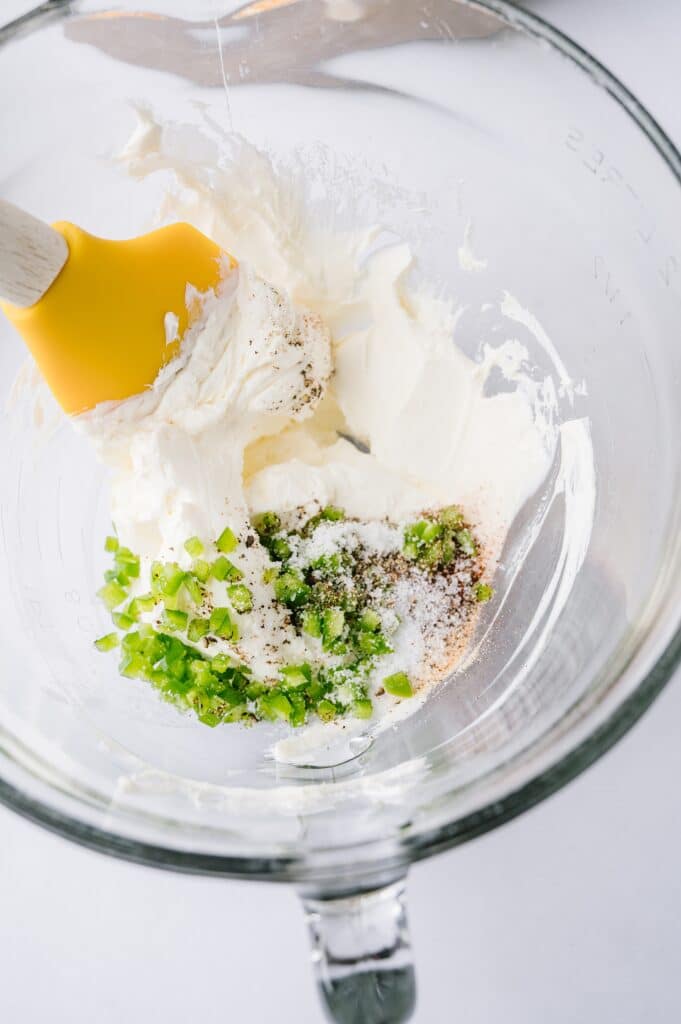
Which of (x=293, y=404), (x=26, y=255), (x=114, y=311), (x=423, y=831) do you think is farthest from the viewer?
(x=293, y=404)

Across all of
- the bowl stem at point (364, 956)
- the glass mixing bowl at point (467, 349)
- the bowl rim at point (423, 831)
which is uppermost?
the glass mixing bowl at point (467, 349)

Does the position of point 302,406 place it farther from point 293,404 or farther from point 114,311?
point 114,311

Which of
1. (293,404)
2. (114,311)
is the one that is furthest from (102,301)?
(293,404)

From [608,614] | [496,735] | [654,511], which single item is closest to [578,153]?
[654,511]

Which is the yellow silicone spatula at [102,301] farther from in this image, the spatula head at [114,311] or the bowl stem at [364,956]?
the bowl stem at [364,956]

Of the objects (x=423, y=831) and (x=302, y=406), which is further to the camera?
(x=302, y=406)

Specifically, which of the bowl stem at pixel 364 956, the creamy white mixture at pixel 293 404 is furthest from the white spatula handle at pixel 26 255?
the bowl stem at pixel 364 956

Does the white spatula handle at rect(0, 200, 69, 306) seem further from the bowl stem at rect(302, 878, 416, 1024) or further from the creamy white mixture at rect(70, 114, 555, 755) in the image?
the bowl stem at rect(302, 878, 416, 1024)
